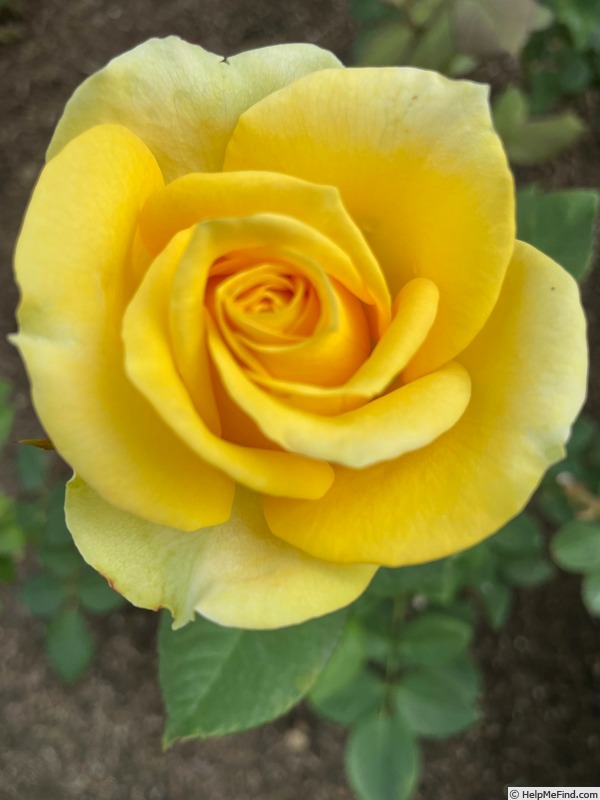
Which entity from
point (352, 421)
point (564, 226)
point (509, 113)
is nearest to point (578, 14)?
point (509, 113)

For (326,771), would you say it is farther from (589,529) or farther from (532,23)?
(532,23)

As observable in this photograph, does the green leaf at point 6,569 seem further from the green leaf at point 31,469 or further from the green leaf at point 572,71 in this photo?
the green leaf at point 572,71

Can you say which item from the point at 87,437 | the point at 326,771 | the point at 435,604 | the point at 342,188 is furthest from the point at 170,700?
the point at 326,771

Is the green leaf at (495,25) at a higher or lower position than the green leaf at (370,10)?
higher

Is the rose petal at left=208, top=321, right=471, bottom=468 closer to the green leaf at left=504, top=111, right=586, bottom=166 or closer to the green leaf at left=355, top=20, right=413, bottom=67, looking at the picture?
the green leaf at left=355, top=20, right=413, bottom=67

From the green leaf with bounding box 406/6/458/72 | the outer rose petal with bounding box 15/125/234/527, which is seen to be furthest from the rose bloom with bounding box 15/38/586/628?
the green leaf with bounding box 406/6/458/72

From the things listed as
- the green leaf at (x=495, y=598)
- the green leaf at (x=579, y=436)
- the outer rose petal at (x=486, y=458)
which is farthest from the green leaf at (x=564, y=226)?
the green leaf at (x=495, y=598)
